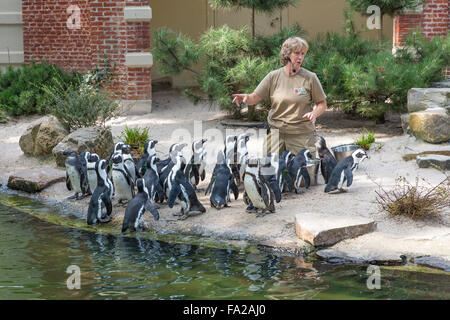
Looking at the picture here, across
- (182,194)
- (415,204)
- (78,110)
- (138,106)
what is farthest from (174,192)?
(138,106)

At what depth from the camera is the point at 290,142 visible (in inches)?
330


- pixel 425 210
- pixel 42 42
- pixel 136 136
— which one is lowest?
pixel 425 210

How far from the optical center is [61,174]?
944 cm

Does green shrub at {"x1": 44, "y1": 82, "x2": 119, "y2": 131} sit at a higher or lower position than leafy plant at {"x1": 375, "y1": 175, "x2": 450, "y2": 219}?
higher

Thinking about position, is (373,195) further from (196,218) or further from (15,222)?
(15,222)

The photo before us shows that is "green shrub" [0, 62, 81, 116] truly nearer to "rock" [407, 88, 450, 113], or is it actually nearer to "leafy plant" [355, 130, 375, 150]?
"leafy plant" [355, 130, 375, 150]

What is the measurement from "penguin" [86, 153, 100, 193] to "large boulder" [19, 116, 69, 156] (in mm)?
2572

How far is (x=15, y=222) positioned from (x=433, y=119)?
20.5 ft

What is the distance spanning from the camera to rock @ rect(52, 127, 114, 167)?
32.1 ft

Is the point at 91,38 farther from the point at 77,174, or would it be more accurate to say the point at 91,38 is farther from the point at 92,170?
the point at 92,170

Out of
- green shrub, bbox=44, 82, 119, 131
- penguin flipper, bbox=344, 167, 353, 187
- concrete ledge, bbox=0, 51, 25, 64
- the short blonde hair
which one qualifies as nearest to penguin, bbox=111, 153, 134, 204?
the short blonde hair

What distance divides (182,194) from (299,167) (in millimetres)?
1569
